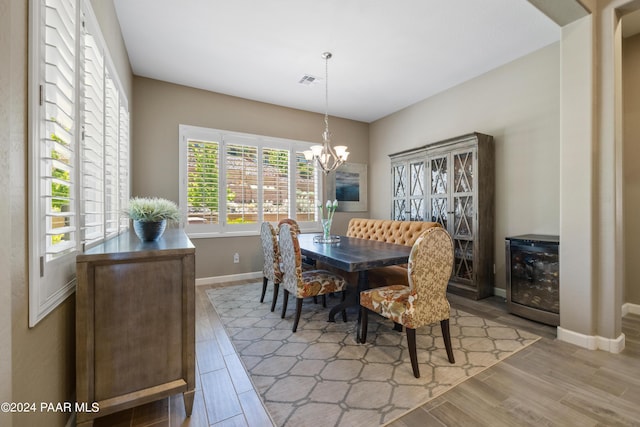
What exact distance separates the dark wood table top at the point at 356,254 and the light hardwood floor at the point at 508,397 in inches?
37.3

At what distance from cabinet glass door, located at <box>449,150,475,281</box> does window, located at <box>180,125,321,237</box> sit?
2412 millimetres

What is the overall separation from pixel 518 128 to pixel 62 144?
14.1 feet

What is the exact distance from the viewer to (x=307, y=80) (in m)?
3.89

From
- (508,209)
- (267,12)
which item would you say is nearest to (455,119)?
(508,209)

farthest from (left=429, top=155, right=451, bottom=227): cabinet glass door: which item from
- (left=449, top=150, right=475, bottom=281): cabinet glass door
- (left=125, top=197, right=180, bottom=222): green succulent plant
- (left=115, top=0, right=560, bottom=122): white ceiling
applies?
(left=125, top=197, right=180, bottom=222): green succulent plant

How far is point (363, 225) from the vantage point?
4289mm

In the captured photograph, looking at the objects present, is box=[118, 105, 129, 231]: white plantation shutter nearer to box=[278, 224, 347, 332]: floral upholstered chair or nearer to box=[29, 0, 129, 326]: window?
box=[29, 0, 129, 326]: window

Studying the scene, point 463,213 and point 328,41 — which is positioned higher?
point 328,41

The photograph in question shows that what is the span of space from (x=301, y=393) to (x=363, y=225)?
2811 millimetres

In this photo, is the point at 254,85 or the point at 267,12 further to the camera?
the point at 254,85

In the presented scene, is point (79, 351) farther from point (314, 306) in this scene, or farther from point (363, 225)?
point (363, 225)

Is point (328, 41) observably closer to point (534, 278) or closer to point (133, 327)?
point (133, 327)

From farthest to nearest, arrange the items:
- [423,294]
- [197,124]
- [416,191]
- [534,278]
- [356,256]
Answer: [416,191]
[197,124]
[534,278]
[356,256]
[423,294]

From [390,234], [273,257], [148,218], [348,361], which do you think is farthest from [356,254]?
[148,218]
